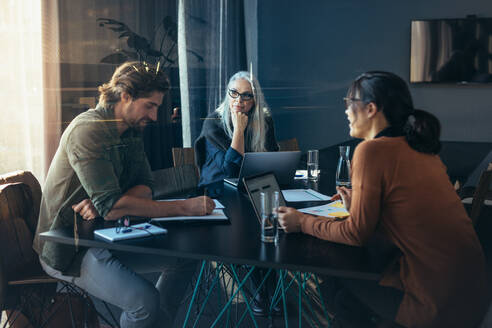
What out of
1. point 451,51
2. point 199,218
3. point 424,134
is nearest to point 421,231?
point 424,134

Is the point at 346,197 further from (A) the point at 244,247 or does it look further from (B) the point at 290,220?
(A) the point at 244,247

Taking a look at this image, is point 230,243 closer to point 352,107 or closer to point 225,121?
point 352,107

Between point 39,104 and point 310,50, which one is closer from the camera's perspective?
point 39,104

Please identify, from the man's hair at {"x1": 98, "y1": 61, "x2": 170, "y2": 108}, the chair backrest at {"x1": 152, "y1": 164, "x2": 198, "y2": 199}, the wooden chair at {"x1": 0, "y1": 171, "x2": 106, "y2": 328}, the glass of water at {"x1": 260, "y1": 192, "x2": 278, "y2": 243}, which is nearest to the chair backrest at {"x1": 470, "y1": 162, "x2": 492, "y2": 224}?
the glass of water at {"x1": 260, "y1": 192, "x2": 278, "y2": 243}

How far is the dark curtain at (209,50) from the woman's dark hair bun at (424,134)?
267cm

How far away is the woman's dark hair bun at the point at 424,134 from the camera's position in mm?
1450

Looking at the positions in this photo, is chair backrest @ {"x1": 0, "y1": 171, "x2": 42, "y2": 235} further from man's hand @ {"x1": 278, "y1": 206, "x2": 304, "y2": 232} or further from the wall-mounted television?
the wall-mounted television

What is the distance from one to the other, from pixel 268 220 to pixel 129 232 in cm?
46

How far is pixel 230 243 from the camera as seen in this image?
61.5 inches

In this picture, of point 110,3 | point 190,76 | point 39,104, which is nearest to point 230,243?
point 39,104

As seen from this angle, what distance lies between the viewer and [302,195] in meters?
2.29

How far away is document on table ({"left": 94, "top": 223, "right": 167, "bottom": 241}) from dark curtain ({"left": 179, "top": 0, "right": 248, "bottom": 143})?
2361 mm

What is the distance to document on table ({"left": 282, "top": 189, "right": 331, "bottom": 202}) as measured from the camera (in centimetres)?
220

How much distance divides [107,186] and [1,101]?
0.78 meters
